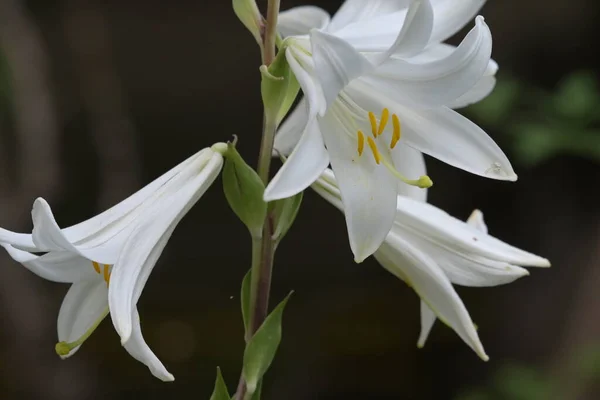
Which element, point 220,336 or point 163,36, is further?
point 220,336

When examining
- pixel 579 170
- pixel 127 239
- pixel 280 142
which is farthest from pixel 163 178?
pixel 579 170

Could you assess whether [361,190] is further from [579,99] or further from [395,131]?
[579,99]

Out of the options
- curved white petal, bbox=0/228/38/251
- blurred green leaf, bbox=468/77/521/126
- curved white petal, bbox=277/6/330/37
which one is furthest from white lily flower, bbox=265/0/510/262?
blurred green leaf, bbox=468/77/521/126

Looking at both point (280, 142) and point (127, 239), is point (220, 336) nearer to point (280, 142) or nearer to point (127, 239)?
point (280, 142)

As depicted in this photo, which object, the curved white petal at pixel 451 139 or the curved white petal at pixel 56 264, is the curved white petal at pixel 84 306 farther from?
the curved white petal at pixel 451 139

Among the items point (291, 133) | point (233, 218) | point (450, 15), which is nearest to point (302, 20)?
point (291, 133)

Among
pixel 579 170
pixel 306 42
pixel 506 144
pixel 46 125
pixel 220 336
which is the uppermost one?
pixel 306 42

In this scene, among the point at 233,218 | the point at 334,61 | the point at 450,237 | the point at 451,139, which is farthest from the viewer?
the point at 233,218
